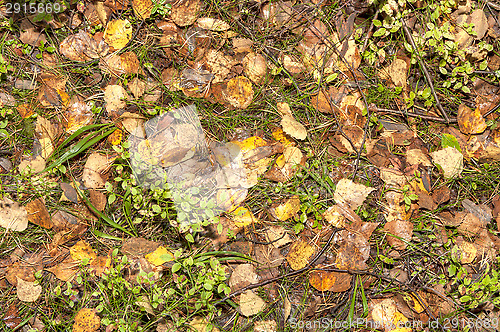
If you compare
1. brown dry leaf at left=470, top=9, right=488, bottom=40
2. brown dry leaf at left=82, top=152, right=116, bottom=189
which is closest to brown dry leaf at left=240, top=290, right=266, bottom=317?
brown dry leaf at left=82, top=152, right=116, bottom=189

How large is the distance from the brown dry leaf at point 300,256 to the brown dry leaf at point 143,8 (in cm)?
184

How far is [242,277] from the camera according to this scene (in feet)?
6.88

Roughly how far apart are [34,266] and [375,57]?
8.45ft

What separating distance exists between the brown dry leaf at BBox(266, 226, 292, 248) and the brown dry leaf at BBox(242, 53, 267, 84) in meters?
0.98

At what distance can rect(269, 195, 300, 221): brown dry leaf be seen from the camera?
2.19m

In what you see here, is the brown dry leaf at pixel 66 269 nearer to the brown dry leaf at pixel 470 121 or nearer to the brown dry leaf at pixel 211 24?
the brown dry leaf at pixel 211 24

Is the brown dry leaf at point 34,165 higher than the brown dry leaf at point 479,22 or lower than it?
lower

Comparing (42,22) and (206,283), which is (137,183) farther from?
(42,22)

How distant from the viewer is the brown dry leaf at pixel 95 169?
2.19m

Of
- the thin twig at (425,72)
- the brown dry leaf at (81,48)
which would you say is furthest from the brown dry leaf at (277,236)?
the brown dry leaf at (81,48)

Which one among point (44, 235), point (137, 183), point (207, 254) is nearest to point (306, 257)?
point (207, 254)

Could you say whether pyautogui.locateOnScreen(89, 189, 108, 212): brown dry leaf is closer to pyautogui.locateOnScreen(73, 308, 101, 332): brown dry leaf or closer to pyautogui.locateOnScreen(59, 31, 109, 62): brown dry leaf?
pyautogui.locateOnScreen(73, 308, 101, 332): brown dry leaf

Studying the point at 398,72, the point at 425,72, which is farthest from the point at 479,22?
the point at 398,72

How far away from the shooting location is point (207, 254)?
2.10 m
